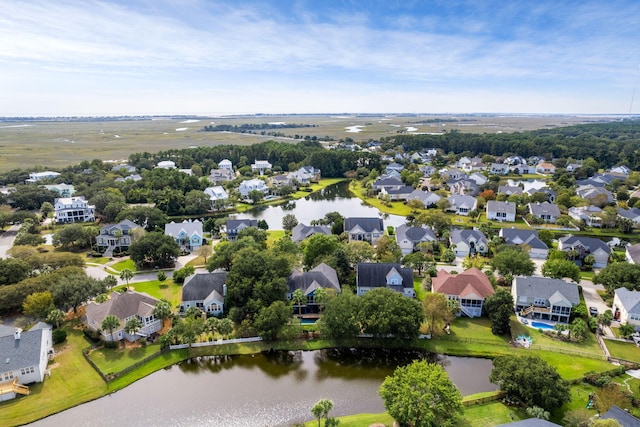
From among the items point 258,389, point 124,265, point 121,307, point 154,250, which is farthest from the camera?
point 124,265

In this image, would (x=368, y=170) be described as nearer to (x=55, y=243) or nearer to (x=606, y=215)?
(x=606, y=215)

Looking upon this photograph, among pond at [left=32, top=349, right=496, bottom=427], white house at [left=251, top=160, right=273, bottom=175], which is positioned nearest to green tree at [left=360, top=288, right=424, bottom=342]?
pond at [left=32, top=349, right=496, bottom=427]

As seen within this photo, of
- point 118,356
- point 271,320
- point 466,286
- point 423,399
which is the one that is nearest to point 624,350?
point 466,286

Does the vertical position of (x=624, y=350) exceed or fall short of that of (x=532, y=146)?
it falls short

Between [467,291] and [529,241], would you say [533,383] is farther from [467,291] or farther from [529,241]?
[529,241]

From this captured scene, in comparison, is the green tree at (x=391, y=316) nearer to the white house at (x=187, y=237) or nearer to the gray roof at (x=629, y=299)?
the gray roof at (x=629, y=299)

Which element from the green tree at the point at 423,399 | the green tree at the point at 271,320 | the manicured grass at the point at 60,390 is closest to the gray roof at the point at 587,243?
the green tree at the point at 423,399
